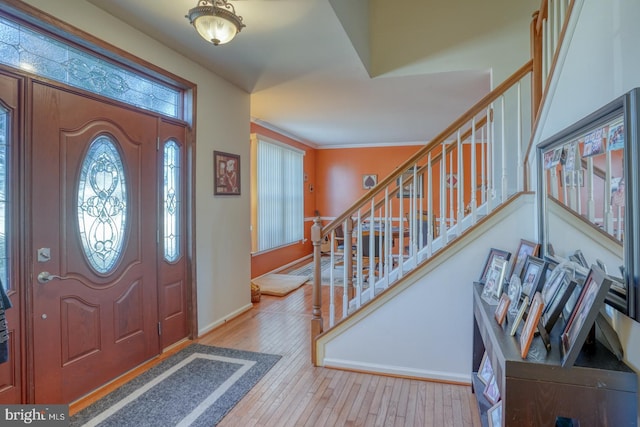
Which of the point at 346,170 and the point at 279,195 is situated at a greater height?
the point at 346,170

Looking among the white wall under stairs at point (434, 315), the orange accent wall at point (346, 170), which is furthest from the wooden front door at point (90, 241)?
the orange accent wall at point (346, 170)

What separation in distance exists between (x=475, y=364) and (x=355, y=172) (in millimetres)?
6213

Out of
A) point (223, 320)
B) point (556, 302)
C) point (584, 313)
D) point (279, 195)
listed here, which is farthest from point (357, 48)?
point (279, 195)

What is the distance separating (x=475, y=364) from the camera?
7.63 feet

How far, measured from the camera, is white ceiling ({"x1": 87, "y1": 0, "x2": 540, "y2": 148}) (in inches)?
98.0

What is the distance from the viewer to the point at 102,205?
7.99 ft

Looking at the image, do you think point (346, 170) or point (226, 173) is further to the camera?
point (346, 170)

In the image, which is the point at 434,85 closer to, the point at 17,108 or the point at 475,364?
the point at 475,364

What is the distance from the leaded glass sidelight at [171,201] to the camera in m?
3.03

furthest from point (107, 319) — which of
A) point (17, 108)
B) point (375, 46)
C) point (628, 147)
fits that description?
point (375, 46)

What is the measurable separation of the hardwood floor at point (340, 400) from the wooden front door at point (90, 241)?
1.24 ft

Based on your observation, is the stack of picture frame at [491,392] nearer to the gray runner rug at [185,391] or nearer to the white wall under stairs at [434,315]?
the white wall under stairs at [434,315]

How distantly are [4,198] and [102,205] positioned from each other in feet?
1.90

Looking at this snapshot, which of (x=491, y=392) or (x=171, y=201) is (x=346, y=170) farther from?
(x=491, y=392)
